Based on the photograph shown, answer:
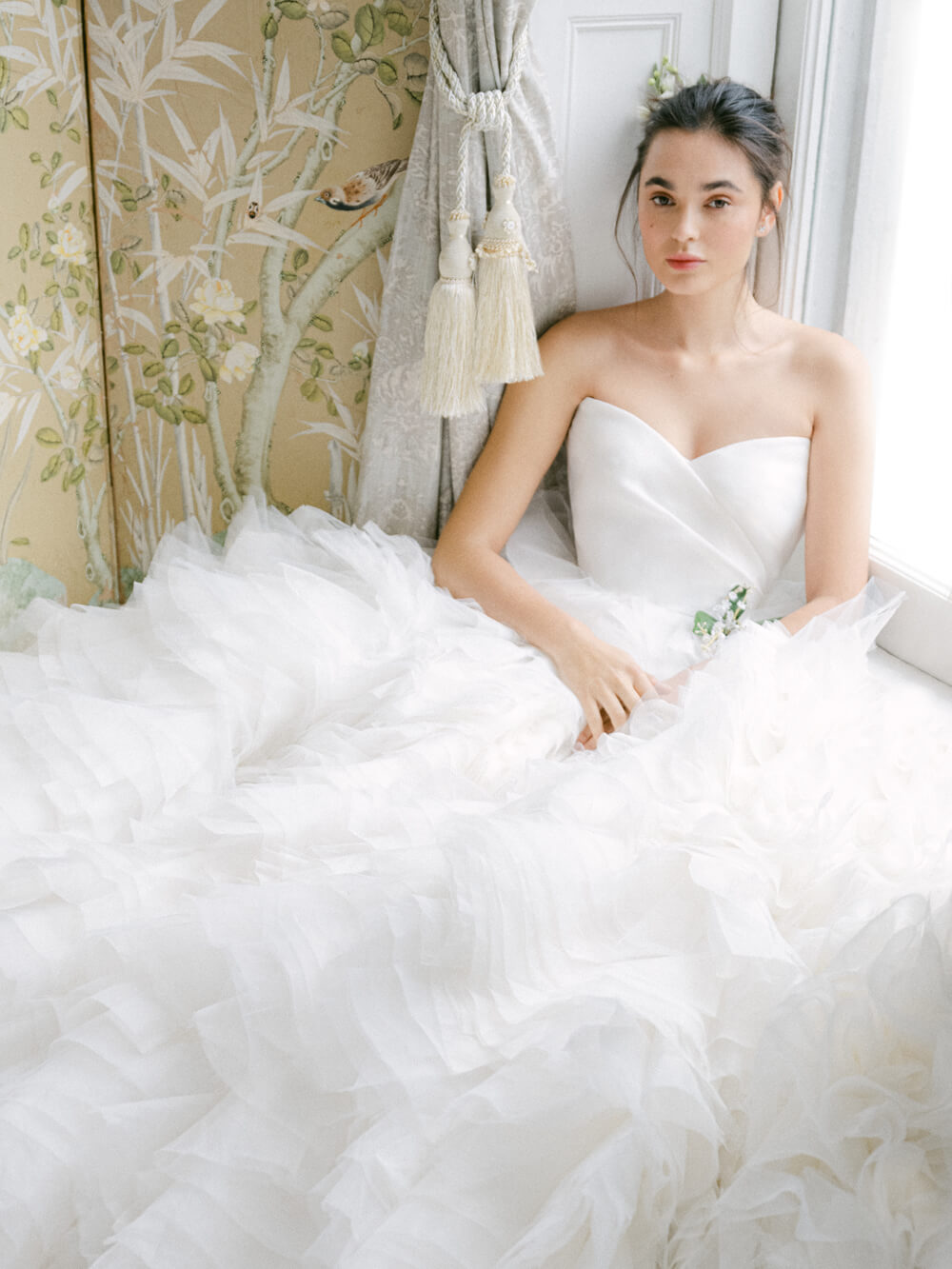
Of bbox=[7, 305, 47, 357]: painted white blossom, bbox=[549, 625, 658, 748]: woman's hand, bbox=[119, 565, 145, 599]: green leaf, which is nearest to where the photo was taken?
bbox=[549, 625, 658, 748]: woman's hand

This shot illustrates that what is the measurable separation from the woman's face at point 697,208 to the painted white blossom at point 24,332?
0.91 m

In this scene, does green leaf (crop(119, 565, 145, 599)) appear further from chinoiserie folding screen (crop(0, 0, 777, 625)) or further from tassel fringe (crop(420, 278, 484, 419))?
tassel fringe (crop(420, 278, 484, 419))

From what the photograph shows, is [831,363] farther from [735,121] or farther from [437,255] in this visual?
[437,255]

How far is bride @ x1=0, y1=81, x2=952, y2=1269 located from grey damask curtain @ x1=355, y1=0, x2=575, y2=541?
0.09 metres

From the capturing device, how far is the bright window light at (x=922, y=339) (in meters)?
1.46

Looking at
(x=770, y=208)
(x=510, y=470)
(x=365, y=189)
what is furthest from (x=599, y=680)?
(x=365, y=189)

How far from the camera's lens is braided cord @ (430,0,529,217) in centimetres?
145

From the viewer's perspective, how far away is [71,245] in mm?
1660

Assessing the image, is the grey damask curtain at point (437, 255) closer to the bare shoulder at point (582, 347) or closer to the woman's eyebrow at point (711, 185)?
the bare shoulder at point (582, 347)

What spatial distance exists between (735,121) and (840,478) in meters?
0.51

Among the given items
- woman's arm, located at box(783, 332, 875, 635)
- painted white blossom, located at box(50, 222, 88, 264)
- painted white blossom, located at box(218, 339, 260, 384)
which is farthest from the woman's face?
painted white blossom, located at box(50, 222, 88, 264)

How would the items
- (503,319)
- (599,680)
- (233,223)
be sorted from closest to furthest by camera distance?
(599,680)
(503,319)
(233,223)

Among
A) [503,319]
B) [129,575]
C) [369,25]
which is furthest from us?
[129,575]

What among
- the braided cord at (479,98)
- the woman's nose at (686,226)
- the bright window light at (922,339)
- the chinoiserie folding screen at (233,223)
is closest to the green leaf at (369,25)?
the chinoiserie folding screen at (233,223)
